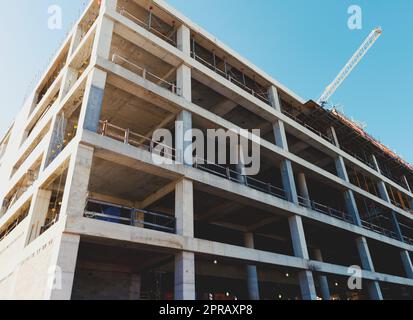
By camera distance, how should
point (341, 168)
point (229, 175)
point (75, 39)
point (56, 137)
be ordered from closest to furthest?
1. point (56, 137)
2. point (229, 175)
3. point (75, 39)
4. point (341, 168)

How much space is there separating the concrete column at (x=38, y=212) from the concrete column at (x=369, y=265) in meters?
20.5

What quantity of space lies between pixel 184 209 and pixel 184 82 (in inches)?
284

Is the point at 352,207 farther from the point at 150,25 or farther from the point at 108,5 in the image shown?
the point at 108,5

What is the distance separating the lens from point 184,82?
16.9 m

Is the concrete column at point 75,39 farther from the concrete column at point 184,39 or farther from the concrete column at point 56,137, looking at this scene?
the concrete column at point 184,39

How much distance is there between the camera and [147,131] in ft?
59.9

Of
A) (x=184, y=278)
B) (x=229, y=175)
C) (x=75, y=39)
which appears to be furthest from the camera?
(x=75, y=39)

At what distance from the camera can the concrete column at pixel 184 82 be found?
54.0ft

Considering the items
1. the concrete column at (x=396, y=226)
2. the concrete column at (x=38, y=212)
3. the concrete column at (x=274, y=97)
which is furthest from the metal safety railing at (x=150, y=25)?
the concrete column at (x=396, y=226)

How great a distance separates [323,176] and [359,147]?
1035 cm

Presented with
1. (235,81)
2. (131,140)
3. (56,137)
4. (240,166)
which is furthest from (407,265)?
(56,137)

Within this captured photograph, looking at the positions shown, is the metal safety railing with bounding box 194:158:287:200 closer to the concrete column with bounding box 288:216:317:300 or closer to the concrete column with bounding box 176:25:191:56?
the concrete column with bounding box 288:216:317:300

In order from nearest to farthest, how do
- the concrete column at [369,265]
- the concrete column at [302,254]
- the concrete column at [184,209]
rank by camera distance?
1. the concrete column at [184,209]
2. the concrete column at [302,254]
3. the concrete column at [369,265]

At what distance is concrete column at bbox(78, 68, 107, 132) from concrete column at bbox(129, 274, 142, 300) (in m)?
8.41
